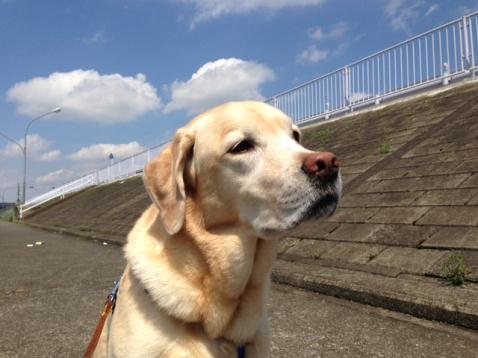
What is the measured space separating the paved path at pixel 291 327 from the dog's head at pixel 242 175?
1519 mm

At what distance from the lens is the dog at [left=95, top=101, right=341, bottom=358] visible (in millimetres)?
2090

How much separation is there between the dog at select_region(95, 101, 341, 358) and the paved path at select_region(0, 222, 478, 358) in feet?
4.08

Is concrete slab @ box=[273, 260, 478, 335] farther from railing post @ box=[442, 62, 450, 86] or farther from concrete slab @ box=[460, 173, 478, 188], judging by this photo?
railing post @ box=[442, 62, 450, 86]

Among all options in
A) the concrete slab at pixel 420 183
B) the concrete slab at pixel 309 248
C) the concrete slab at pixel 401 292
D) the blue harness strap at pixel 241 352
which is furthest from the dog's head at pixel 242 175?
the concrete slab at pixel 420 183

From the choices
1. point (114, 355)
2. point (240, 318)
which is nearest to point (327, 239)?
point (240, 318)

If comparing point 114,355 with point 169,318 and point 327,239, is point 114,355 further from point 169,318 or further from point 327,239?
point 327,239

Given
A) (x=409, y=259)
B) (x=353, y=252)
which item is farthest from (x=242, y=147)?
(x=353, y=252)

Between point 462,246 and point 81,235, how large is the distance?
12.4 meters

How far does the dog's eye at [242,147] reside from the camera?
2312 mm

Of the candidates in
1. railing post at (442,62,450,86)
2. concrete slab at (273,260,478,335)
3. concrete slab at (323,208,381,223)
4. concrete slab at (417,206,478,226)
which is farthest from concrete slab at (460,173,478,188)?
railing post at (442,62,450,86)

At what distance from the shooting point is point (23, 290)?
5918mm

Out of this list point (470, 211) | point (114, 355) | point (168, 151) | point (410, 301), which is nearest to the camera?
point (114, 355)

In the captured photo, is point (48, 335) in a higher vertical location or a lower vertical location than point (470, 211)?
lower

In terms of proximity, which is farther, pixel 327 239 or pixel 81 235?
pixel 81 235
